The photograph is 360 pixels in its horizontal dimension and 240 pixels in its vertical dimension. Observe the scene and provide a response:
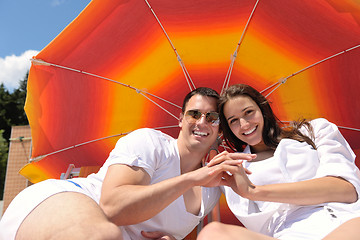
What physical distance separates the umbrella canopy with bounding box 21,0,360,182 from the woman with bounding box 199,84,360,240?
494mm

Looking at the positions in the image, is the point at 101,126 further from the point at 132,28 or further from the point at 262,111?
the point at 262,111

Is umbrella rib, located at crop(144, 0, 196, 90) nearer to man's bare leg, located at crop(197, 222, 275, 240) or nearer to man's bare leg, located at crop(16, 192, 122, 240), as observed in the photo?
man's bare leg, located at crop(16, 192, 122, 240)

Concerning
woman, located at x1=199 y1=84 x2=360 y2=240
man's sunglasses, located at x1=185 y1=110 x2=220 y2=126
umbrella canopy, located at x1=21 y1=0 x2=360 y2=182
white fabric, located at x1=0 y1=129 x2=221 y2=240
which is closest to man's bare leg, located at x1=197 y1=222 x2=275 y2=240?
woman, located at x1=199 y1=84 x2=360 y2=240

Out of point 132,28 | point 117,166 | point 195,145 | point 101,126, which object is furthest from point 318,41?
point 101,126

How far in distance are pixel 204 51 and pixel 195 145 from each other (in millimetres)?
959

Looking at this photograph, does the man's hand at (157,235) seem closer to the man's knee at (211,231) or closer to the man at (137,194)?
the man at (137,194)

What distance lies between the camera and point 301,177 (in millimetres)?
1973

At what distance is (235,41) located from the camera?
2.64 metres

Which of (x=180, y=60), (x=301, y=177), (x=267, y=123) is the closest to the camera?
(x=301, y=177)

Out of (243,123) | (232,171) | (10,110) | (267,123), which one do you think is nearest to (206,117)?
(243,123)

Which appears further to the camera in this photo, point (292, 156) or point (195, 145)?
point (195, 145)

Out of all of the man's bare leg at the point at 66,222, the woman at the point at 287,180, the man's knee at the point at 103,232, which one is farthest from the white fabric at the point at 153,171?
the man's knee at the point at 103,232

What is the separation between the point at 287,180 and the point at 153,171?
99 centimetres

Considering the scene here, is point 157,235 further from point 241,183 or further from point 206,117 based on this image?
→ point 206,117
